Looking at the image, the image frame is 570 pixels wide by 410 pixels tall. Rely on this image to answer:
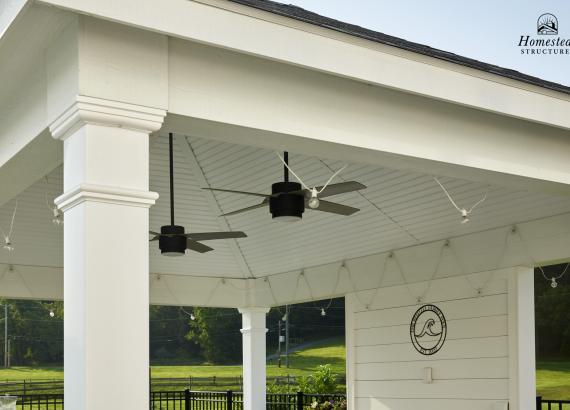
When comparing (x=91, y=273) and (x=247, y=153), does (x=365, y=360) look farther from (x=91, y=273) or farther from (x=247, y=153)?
(x=91, y=273)

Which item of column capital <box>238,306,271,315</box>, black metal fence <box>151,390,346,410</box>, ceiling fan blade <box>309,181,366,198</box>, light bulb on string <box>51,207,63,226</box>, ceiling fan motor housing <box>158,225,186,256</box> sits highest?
ceiling fan blade <box>309,181,366,198</box>

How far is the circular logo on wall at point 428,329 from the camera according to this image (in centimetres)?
877

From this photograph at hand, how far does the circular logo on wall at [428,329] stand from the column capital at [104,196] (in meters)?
5.93

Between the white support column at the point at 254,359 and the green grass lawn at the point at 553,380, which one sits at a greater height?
the white support column at the point at 254,359

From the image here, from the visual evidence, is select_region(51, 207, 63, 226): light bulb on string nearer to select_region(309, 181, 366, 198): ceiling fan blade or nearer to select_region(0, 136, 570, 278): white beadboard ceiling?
select_region(309, 181, 366, 198): ceiling fan blade

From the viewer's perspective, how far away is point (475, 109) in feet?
15.3

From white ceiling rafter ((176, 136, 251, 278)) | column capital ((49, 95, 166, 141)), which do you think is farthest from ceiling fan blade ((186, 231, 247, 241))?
column capital ((49, 95, 166, 141))

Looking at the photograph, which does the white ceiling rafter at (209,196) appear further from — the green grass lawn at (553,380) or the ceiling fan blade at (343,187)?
the green grass lawn at (553,380)

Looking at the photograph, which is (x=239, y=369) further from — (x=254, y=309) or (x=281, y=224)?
(x=281, y=224)

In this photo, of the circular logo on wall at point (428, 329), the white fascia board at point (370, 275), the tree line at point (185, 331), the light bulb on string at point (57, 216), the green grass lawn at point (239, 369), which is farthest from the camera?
the tree line at point (185, 331)

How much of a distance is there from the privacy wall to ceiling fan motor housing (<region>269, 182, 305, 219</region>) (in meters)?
2.81

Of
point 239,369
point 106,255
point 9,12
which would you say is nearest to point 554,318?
point 239,369

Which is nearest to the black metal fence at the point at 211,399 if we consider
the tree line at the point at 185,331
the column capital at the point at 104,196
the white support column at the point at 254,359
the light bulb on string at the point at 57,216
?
the white support column at the point at 254,359

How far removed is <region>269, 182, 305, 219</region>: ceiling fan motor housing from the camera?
6.14 m
